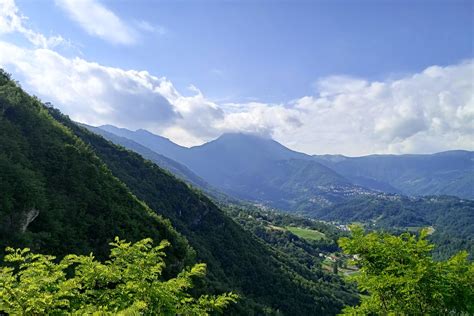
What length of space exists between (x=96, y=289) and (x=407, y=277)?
11.8 meters

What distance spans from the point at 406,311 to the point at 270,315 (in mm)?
56167

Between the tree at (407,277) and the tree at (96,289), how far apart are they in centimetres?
804

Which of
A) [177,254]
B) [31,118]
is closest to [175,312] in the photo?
[177,254]

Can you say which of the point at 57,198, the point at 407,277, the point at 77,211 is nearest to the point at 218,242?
the point at 77,211

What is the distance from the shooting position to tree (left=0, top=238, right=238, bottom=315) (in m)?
8.86

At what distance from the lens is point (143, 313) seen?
10.2m

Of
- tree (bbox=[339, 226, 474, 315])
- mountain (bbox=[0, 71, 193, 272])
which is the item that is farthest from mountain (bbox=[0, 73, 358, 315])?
tree (bbox=[339, 226, 474, 315])

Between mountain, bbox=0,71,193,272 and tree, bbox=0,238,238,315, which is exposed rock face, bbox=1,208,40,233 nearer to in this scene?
mountain, bbox=0,71,193,272

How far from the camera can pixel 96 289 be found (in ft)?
37.7

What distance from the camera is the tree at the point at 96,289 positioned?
886 centimetres

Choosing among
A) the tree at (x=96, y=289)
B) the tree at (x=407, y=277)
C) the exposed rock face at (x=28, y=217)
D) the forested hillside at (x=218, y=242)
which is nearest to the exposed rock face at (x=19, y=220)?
the exposed rock face at (x=28, y=217)

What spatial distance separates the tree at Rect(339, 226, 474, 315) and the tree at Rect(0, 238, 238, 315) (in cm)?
804

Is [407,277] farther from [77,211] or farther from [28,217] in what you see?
[77,211]

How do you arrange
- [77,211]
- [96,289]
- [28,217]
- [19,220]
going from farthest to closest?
1. [77,211]
2. [28,217]
3. [19,220]
4. [96,289]
